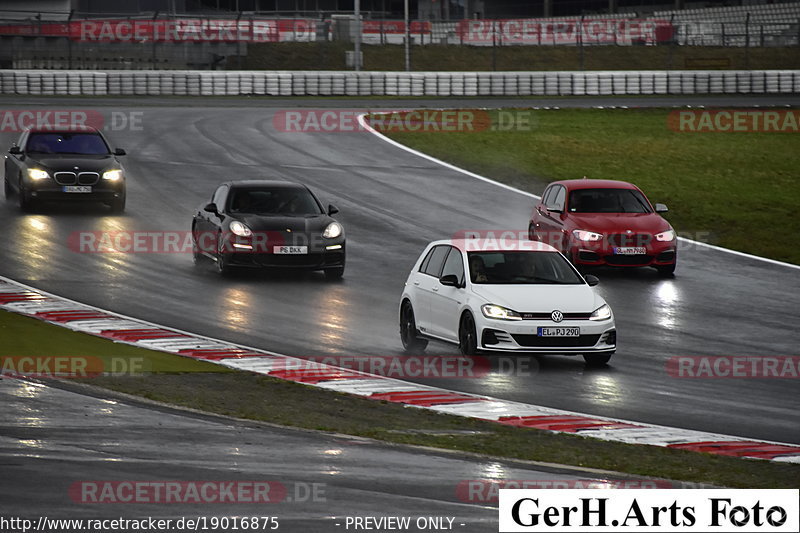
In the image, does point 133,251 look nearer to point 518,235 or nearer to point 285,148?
point 518,235

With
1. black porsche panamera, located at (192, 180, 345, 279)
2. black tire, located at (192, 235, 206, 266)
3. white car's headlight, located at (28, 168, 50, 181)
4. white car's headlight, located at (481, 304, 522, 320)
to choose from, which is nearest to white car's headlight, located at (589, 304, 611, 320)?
white car's headlight, located at (481, 304, 522, 320)

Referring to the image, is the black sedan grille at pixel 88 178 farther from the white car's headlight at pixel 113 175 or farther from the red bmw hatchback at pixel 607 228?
the red bmw hatchback at pixel 607 228

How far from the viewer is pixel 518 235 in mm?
23844

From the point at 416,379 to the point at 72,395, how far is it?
3.70m

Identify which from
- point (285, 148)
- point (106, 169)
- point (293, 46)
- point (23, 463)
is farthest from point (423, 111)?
point (23, 463)

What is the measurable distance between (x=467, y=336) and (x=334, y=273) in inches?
240

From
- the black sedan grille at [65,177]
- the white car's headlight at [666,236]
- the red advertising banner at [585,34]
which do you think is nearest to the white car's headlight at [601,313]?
the white car's headlight at [666,236]

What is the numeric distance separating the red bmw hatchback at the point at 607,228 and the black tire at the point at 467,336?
260 inches

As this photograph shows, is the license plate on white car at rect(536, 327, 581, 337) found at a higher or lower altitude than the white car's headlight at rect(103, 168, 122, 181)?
lower

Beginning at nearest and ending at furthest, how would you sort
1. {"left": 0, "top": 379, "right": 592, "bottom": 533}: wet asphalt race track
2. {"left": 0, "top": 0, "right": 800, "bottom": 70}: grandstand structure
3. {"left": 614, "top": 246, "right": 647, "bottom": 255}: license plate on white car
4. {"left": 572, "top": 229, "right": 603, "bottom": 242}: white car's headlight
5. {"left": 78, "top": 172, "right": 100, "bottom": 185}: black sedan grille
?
1. {"left": 0, "top": 379, "right": 592, "bottom": 533}: wet asphalt race track
2. {"left": 614, "top": 246, "right": 647, "bottom": 255}: license plate on white car
3. {"left": 572, "top": 229, "right": 603, "bottom": 242}: white car's headlight
4. {"left": 78, "top": 172, "right": 100, "bottom": 185}: black sedan grille
5. {"left": 0, "top": 0, "right": 800, "bottom": 70}: grandstand structure

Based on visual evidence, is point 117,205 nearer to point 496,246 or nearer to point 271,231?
point 271,231

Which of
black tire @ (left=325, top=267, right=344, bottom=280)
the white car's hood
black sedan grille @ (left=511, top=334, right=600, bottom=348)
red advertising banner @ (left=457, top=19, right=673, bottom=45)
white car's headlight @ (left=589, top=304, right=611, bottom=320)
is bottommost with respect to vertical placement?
black tire @ (left=325, top=267, right=344, bottom=280)

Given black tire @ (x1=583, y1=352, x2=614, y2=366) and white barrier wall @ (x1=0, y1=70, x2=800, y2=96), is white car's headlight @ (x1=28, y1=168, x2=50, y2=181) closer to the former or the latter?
black tire @ (x1=583, y1=352, x2=614, y2=366)

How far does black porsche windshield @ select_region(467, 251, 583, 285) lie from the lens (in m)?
15.1
